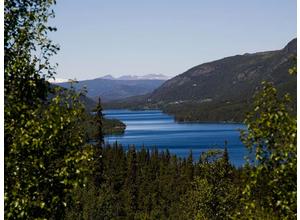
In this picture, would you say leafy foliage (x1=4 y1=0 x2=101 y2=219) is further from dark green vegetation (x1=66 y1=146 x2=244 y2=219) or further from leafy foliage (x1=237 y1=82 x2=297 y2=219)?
dark green vegetation (x1=66 y1=146 x2=244 y2=219)

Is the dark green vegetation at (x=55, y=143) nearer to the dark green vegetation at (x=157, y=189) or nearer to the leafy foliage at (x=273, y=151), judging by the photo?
the leafy foliage at (x=273, y=151)

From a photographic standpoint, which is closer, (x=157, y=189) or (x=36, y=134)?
(x=36, y=134)

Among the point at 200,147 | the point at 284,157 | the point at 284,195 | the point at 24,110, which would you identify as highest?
the point at 24,110

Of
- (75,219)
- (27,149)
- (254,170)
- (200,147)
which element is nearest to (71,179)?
(27,149)

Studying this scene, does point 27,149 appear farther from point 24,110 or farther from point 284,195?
point 284,195

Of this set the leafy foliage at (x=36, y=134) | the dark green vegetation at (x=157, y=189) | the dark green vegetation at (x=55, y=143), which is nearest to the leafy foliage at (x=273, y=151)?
the dark green vegetation at (x=55, y=143)

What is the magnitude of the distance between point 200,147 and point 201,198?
5861 inches

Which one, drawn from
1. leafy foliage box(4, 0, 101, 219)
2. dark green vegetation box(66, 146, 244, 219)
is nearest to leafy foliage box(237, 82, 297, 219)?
leafy foliage box(4, 0, 101, 219)

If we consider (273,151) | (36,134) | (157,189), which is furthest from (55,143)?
(157,189)

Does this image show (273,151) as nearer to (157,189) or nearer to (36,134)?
(36,134)

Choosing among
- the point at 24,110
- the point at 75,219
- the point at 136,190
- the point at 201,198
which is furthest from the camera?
the point at 136,190

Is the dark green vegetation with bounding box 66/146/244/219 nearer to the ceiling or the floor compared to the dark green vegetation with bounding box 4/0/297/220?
nearer to the floor

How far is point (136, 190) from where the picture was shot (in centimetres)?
9112

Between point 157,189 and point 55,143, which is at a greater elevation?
point 55,143
